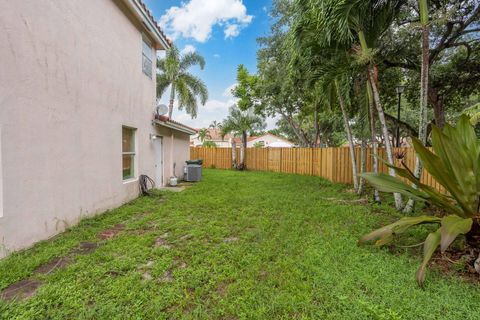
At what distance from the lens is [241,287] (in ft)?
8.22

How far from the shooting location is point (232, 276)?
2723mm

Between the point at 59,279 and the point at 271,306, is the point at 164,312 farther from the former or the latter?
the point at 59,279

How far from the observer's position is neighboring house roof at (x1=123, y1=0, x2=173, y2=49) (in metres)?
5.91

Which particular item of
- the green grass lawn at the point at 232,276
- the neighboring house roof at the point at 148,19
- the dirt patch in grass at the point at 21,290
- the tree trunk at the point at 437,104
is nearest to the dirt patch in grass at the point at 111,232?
the green grass lawn at the point at 232,276

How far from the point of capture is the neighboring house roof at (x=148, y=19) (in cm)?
591

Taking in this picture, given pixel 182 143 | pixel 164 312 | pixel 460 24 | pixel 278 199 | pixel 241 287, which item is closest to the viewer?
pixel 164 312

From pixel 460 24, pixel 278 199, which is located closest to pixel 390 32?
pixel 460 24

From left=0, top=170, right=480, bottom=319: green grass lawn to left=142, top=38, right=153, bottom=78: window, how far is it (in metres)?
5.02

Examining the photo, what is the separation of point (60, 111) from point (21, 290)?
277 centimetres

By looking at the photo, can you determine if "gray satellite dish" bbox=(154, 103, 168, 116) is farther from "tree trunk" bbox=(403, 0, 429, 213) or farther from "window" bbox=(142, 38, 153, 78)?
"tree trunk" bbox=(403, 0, 429, 213)

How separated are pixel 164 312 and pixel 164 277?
0.63 m

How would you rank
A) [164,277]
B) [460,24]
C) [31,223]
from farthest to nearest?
[460,24], [31,223], [164,277]

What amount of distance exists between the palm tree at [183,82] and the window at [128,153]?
10.4 m

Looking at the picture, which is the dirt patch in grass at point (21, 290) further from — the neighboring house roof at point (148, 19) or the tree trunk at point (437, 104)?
the tree trunk at point (437, 104)
